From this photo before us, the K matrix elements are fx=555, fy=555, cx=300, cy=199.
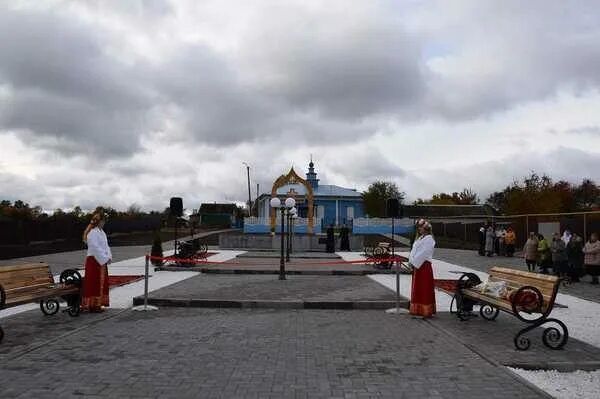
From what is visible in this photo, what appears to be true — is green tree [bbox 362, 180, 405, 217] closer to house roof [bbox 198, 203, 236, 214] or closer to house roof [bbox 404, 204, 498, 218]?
house roof [bbox 404, 204, 498, 218]

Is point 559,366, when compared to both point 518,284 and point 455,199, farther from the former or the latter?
point 455,199

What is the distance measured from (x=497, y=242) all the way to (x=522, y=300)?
67.1ft

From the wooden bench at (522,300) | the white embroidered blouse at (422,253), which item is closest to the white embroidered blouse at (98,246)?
the white embroidered blouse at (422,253)

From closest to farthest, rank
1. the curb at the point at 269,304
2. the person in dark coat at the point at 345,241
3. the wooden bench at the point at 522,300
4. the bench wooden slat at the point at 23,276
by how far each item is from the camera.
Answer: the wooden bench at the point at 522,300
the bench wooden slat at the point at 23,276
the curb at the point at 269,304
the person in dark coat at the point at 345,241

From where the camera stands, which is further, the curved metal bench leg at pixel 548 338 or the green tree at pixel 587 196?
the green tree at pixel 587 196

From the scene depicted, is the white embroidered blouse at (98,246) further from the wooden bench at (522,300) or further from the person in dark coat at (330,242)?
the person in dark coat at (330,242)

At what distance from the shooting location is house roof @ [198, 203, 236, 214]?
335 ft

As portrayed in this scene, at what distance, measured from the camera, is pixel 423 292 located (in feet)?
30.7

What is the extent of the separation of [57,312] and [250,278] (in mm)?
7244

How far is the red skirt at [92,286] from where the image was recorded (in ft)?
31.1

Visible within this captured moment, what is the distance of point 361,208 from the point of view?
211 ft

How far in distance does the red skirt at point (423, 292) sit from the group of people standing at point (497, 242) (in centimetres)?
1769

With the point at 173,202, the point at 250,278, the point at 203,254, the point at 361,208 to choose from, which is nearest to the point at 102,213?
the point at 250,278

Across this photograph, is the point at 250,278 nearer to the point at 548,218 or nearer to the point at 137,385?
the point at 137,385
